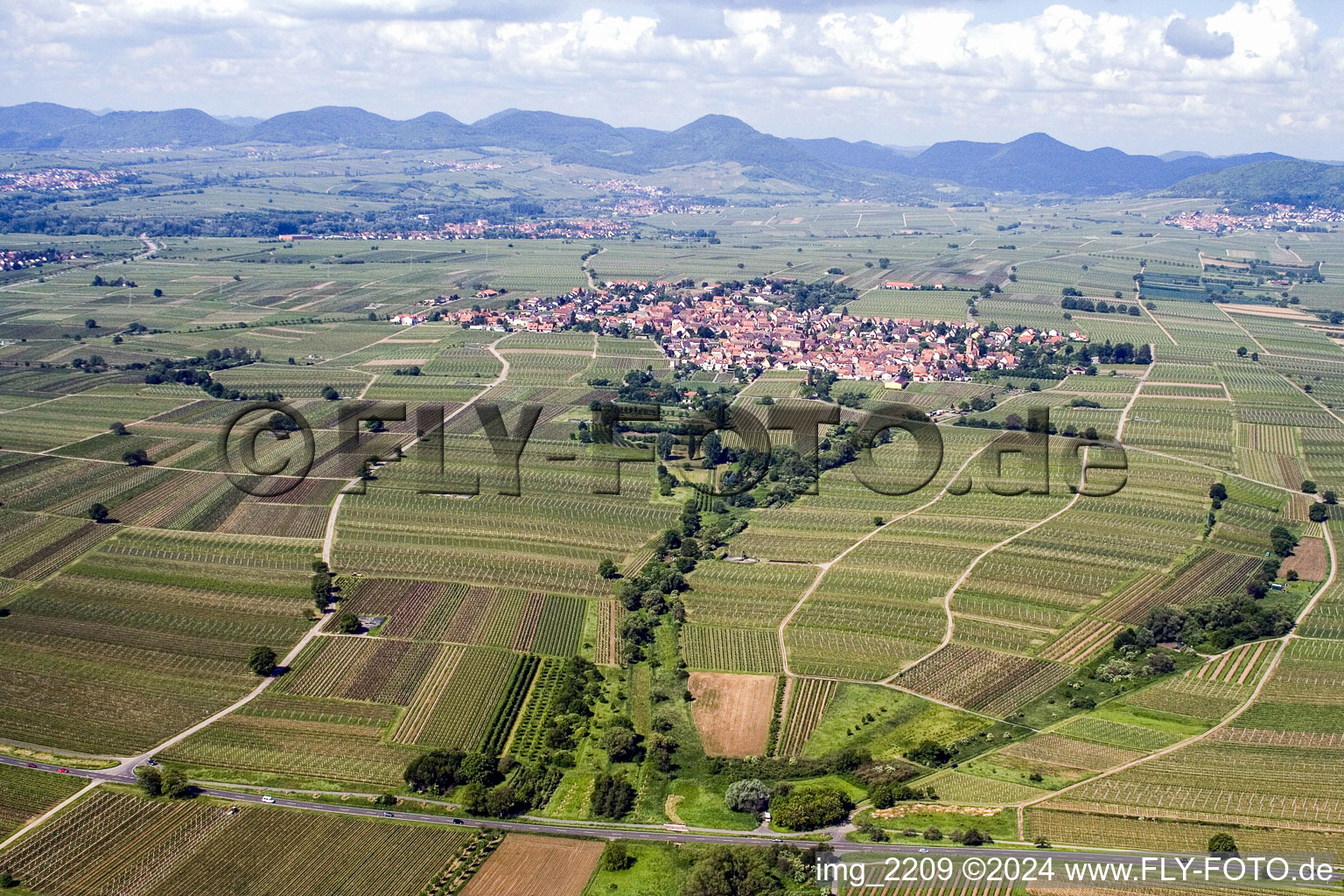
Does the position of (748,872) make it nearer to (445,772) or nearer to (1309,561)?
(445,772)

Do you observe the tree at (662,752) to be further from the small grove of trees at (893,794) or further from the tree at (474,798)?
the small grove of trees at (893,794)

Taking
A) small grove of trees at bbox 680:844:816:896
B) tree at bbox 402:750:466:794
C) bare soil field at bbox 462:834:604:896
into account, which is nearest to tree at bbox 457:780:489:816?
tree at bbox 402:750:466:794

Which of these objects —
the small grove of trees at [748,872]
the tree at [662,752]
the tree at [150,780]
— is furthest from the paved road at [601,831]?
the tree at [662,752]

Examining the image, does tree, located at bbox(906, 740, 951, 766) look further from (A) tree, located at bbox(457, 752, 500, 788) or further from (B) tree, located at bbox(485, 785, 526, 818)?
(A) tree, located at bbox(457, 752, 500, 788)

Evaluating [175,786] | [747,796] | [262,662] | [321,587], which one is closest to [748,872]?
[747,796]

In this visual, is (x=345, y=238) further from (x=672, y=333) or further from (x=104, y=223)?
(x=672, y=333)

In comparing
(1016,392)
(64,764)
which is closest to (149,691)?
(64,764)
